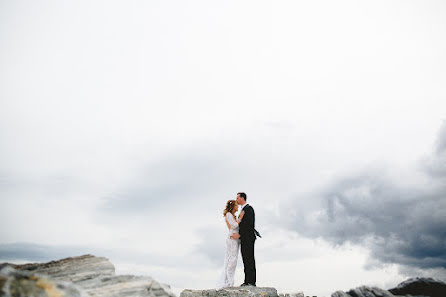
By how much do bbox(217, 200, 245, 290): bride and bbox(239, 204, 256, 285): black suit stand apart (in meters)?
0.27

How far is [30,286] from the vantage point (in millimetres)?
5797

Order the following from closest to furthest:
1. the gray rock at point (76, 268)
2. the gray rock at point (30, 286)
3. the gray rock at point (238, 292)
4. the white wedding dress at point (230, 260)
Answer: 1. the gray rock at point (30, 286)
2. the gray rock at point (76, 268)
3. the gray rock at point (238, 292)
4. the white wedding dress at point (230, 260)

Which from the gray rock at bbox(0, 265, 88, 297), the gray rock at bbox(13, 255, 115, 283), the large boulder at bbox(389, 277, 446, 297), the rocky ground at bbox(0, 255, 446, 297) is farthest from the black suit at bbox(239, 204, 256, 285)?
the gray rock at bbox(0, 265, 88, 297)

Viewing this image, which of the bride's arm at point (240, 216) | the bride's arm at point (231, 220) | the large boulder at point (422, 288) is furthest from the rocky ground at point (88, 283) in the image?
the bride's arm at point (231, 220)

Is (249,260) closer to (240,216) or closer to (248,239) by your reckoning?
(248,239)

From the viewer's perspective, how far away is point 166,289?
24.6ft

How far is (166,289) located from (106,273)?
1524 millimetres

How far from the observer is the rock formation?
691cm

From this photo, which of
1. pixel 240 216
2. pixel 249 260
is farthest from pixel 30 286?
pixel 249 260

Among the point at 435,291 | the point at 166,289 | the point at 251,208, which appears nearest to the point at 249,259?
the point at 251,208

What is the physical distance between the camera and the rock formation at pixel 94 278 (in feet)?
22.7

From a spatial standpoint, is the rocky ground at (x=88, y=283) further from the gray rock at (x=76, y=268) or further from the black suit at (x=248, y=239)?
the black suit at (x=248, y=239)

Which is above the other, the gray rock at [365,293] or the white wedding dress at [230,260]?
the white wedding dress at [230,260]

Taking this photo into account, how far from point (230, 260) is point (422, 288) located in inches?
352
